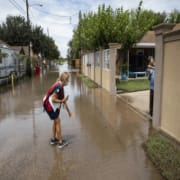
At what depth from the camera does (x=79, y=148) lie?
4250 millimetres

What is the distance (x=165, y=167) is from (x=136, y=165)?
19.0 inches

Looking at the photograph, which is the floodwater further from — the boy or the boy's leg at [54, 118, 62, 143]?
the boy

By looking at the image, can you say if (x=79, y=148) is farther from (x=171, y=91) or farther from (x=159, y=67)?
(x=159, y=67)

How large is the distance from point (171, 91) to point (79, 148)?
2.35m

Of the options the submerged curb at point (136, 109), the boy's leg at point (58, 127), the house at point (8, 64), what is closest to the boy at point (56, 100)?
the boy's leg at point (58, 127)

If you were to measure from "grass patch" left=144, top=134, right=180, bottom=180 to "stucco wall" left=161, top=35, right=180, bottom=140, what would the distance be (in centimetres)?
33

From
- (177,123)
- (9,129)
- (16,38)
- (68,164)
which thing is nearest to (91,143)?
(68,164)

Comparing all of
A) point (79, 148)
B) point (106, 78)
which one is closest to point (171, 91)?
point (79, 148)

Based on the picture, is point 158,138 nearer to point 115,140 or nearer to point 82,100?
point 115,140

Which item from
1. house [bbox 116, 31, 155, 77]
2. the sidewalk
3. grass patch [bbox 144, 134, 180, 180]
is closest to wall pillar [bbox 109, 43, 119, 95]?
the sidewalk

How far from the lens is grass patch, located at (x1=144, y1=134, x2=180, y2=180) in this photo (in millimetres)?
3188

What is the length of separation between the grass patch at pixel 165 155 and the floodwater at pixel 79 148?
13 centimetres

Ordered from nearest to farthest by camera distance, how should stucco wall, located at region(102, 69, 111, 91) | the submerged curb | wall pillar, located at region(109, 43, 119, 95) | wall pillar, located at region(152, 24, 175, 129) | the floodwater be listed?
the floodwater → wall pillar, located at region(152, 24, 175, 129) → the submerged curb → wall pillar, located at region(109, 43, 119, 95) → stucco wall, located at region(102, 69, 111, 91)

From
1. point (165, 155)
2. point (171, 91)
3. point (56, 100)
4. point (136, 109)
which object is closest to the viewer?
point (165, 155)
